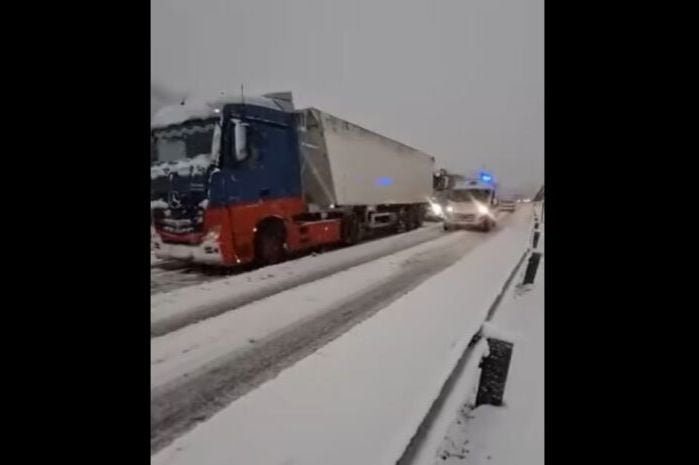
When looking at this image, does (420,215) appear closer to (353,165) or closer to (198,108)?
(353,165)

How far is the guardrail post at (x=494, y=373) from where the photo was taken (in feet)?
6.54

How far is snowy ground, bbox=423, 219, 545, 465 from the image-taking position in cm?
180

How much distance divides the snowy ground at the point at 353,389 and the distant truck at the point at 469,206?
229 millimetres

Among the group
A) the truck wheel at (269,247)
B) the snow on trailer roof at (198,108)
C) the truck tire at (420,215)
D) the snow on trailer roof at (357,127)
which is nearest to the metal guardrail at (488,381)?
the snow on trailer roof at (357,127)

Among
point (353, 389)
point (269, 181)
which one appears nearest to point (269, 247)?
point (269, 181)

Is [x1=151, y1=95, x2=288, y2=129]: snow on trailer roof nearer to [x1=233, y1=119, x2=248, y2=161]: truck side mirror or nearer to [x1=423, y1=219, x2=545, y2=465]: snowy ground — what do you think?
[x1=233, y1=119, x2=248, y2=161]: truck side mirror

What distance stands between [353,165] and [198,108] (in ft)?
3.88

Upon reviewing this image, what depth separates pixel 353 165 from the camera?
10.6 feet

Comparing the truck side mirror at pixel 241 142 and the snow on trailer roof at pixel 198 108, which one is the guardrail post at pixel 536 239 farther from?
the truck side mirror at pixel 241 142

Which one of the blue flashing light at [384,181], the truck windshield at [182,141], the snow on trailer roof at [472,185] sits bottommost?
the snow on trailer roof at [472,185]
